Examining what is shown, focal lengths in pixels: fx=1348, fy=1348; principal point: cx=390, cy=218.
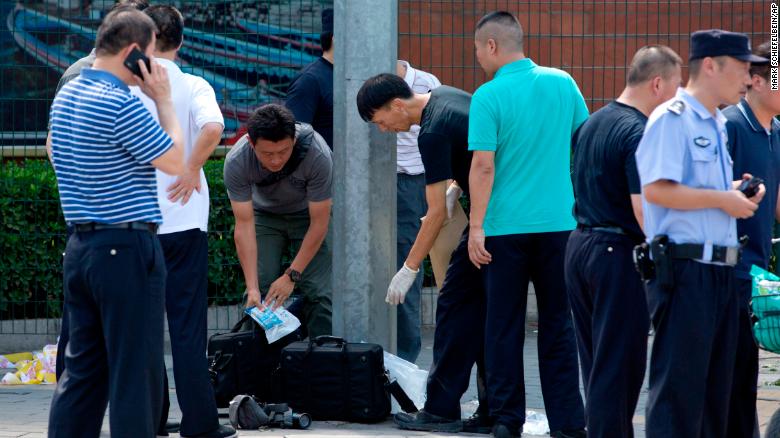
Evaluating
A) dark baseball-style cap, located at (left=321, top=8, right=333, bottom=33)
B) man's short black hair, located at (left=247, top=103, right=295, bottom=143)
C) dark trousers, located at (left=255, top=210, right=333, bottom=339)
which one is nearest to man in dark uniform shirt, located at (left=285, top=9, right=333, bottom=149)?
dark baseball-style cap, located at (left=321, top=8, right=333, bottom=33)

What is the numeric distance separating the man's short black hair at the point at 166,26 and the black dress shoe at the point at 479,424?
85.4 inches

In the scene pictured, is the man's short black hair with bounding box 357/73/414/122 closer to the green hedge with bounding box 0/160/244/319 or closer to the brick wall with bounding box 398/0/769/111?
the green hedge with bounding box 0/160/244/319

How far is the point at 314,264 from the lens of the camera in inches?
277

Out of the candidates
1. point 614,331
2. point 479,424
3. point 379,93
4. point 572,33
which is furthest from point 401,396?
point 572,33

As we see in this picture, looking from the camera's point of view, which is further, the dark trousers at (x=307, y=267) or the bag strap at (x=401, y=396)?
the dark trousers at (x=307, y=267)

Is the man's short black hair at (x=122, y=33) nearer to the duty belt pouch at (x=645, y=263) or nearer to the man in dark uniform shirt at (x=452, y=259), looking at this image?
the man in dark uniform shirt at (x=452, y=259)

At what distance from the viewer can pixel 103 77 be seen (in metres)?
4.75

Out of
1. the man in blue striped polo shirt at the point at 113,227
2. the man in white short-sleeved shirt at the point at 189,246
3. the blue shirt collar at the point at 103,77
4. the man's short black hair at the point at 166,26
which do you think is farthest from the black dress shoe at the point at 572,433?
the blue shirt collar at the point at 103,77

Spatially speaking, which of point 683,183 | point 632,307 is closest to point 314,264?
point 632,307

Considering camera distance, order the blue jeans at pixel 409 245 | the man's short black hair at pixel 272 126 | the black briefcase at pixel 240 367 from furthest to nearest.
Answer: the blue jeans at pixel 409 245 < the black briefcase at pixel 240 367 < the man's short black hair at pixel 272 126

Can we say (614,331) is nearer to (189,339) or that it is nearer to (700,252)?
(700,252)

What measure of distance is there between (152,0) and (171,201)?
6.11 metres

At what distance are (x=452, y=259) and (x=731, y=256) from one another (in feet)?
6.22

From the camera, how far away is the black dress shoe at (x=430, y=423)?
20.4 feet
